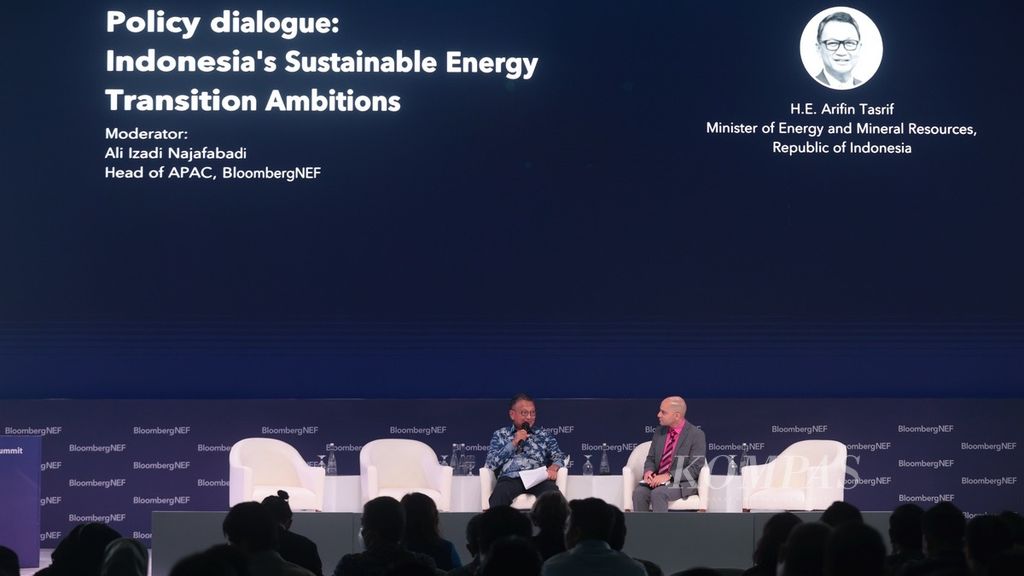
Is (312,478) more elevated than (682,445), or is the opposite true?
(682,445)

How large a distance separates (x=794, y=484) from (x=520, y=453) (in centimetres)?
170

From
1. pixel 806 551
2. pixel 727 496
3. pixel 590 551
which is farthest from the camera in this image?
pixel 727 496

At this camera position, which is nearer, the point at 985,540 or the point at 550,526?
the point at 985,540

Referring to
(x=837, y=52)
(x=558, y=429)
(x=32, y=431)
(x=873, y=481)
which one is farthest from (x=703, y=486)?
(x=32, y=431)

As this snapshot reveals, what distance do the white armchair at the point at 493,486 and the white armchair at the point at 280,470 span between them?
1005mm

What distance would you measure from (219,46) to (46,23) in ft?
3.85

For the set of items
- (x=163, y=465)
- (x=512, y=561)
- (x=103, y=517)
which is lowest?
(x=103, y=517)

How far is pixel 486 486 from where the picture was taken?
8.70 m

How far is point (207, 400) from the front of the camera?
965 cm

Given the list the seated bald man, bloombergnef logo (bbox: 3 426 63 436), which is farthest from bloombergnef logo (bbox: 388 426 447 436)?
bloombergnef logo (bbox: 3 426 63 436)

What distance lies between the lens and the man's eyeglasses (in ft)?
32.4

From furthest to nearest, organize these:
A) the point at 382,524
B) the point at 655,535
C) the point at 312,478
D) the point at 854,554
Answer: the point at 312,478
the point at 655,535
the point at 382,524
the point at 854,554

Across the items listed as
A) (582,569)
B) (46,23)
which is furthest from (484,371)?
(582,569)

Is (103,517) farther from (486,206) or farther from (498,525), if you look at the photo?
(498,525)
